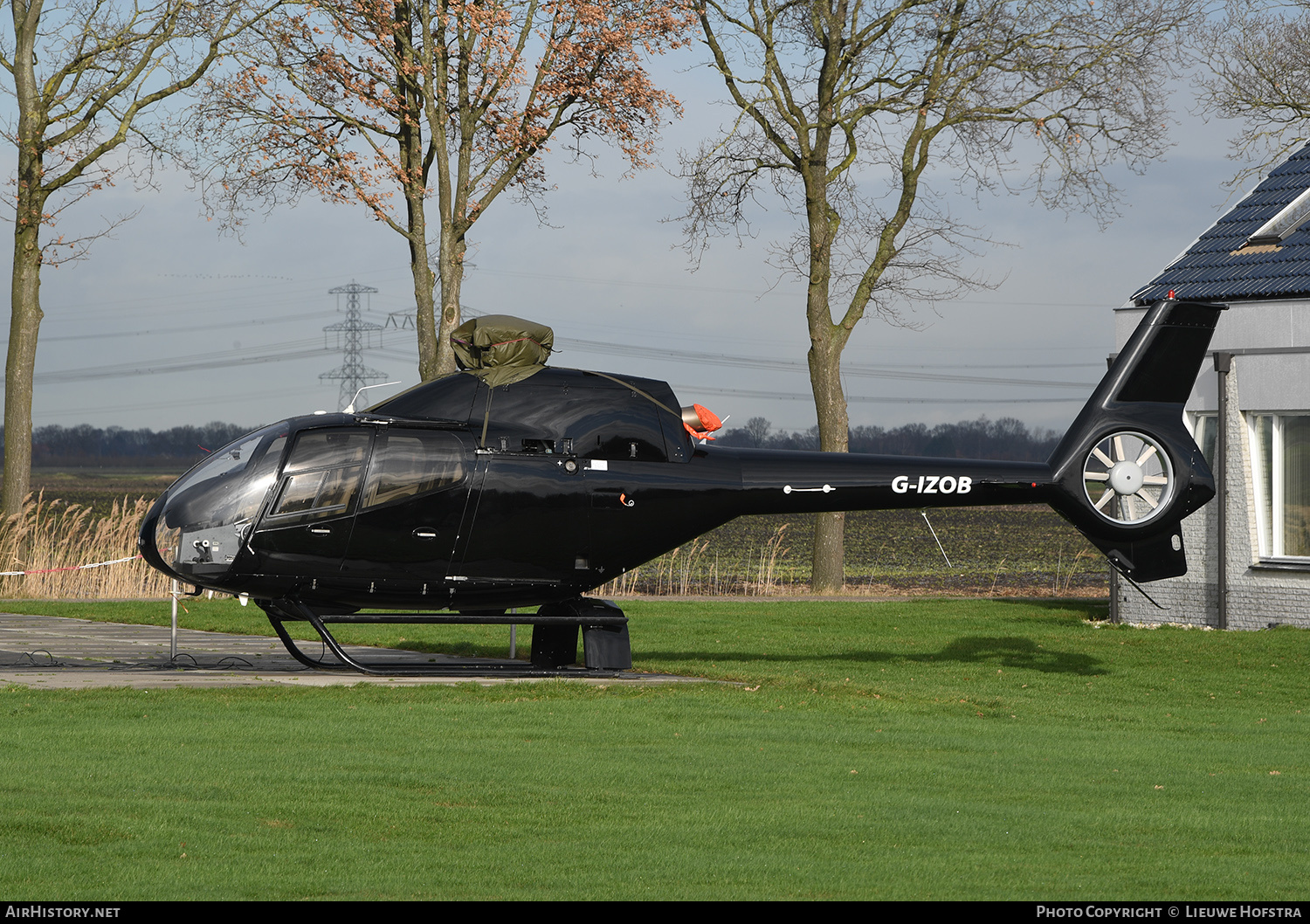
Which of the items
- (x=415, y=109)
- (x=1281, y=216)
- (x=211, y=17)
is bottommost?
(x=1281, y=216)

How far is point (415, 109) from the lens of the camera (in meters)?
27.3

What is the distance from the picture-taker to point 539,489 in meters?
14.1

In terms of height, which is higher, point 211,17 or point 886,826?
point 211,17

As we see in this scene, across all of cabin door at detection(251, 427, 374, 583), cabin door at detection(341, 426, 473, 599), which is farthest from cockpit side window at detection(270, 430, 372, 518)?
cabin door at detection(341, 426, 473, 599)

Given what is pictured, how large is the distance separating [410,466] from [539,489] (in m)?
1.27

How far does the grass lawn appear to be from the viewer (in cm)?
685

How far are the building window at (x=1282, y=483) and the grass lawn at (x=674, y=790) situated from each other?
21.2 ft

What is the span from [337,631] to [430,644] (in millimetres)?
1744

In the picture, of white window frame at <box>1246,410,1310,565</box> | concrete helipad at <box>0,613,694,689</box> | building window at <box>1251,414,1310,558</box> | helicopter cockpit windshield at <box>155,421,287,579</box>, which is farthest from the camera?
white window frame at <box>1246,410,1310,565</box>

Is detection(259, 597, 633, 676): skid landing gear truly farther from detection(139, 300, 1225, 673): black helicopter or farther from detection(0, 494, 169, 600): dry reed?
detection(0, 494, 169, 600): dry reed

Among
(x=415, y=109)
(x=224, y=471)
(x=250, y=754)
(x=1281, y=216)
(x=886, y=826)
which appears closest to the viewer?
(x=886, y=826)

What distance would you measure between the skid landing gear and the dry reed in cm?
1157

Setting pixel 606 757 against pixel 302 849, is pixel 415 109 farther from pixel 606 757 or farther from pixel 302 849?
pixel 302 849
